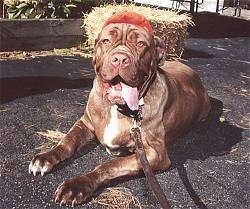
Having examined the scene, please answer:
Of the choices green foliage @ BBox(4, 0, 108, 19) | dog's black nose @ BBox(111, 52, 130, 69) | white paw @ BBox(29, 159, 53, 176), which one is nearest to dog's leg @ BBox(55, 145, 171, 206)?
white paw @ BBox(29, 159, 53, 176)

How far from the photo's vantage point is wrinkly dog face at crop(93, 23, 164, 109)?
10.6ft

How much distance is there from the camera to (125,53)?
10.6 feet

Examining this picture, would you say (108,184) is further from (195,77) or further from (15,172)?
(195,77)

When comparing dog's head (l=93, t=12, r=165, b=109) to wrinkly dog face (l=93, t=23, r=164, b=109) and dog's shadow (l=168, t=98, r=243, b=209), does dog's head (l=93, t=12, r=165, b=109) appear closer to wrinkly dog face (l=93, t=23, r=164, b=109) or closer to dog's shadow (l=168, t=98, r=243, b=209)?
wrinkly dog face (l=93, t=23, r=164, b=109)

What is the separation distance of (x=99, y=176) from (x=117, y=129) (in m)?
0.53

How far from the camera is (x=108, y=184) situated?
11.3 feet

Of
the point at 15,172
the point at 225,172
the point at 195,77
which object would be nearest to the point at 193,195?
the point at 225,172

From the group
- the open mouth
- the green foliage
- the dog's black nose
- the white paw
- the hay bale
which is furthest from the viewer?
the green foliage

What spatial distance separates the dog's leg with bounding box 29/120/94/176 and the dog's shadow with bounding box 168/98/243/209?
927 mm

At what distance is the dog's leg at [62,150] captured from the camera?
3514mm

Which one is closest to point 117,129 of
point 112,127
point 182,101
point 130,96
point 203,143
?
point 112,127

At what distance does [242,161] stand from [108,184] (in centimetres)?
168

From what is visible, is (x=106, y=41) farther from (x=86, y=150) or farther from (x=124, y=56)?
(x=86, y=150)

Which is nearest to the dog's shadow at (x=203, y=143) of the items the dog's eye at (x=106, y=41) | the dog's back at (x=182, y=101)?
the dog's back at (x=182, y=101)
